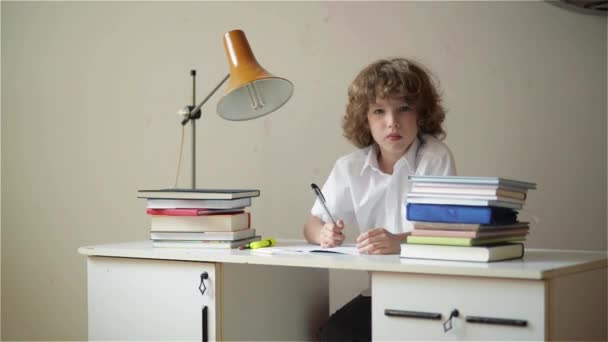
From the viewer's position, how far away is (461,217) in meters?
1.54

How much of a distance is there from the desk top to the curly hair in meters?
0.45

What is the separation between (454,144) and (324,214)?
1.81 ft

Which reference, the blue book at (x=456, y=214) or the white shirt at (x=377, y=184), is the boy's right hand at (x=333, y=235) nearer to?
the white shirt at (x=377, y=184)

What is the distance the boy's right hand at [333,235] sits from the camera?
74.5 inches

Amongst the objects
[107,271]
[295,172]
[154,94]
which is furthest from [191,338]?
[154,94]

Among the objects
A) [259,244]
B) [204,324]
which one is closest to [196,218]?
[259,244]

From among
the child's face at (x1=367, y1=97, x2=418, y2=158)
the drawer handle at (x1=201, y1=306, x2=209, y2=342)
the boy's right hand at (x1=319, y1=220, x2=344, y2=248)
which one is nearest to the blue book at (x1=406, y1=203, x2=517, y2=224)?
the boy's right hand at (x1=319, y1=220, x2=344, y2=248)

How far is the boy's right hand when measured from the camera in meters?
1.89

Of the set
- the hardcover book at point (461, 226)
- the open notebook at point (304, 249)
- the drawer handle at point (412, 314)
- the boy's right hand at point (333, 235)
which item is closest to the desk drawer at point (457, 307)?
the drawer handle at point (412, 314)

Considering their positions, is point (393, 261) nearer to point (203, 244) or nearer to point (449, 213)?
point (449, 213)

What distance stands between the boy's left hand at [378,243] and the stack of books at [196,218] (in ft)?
1.14

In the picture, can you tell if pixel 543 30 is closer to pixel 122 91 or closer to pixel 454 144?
pixel 454 144

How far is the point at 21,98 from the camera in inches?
124

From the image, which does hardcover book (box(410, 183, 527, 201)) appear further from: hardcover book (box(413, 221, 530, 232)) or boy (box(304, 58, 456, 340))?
boy (box(304, 58, 456, 340))
